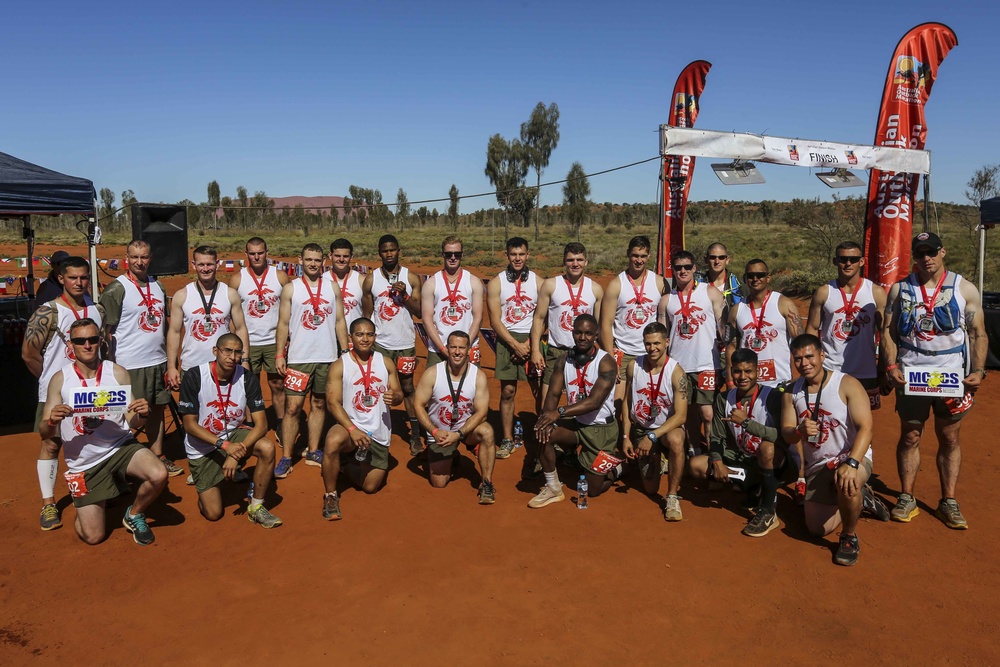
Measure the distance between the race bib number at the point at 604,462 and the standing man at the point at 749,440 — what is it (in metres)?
0.69

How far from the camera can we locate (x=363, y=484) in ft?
20.1

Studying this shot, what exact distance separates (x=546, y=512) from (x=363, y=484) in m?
1.66

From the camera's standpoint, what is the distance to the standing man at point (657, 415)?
5.73m

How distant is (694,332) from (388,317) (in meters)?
3.01

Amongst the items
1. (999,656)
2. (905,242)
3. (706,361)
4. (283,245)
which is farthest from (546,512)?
(283,245)

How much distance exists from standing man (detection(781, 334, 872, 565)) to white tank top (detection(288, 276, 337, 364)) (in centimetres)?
421

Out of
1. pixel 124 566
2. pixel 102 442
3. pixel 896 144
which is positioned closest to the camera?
pixel 124 566

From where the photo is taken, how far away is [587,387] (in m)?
5.98

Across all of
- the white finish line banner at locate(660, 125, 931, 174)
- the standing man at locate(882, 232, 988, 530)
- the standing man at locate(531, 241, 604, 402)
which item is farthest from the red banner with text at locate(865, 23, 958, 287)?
the standing man at locate(531, 241, 604, 402)

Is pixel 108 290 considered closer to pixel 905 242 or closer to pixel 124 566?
pixel 124 566

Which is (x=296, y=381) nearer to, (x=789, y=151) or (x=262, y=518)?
(x=262, y=518)

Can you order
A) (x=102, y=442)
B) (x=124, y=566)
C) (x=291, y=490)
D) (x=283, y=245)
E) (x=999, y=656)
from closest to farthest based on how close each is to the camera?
1. (x=999, y=656)
2. (x=124, y=566)
3. (x=102, y=442)
4. (x=291, y=490)
5. (x=283, y=245)

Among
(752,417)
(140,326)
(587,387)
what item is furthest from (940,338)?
(140,326)

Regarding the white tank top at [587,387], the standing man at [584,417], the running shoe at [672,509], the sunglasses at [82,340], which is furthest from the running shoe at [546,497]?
the sunglasses at [82,340]
